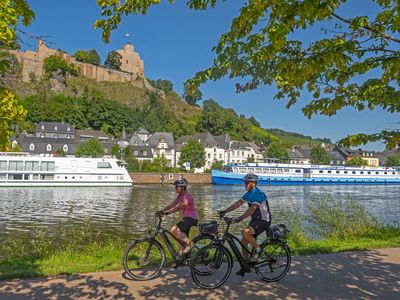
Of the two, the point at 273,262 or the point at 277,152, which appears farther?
the point at 277,152

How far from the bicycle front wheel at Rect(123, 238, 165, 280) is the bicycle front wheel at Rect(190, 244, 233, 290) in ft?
2.41

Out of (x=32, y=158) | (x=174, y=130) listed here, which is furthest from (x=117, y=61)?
(x=32, y=158)

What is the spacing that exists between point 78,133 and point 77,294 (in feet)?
321

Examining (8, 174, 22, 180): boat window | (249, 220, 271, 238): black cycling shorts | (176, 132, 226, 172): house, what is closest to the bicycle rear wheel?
(249, 220, 271, 238): black cycling shorts

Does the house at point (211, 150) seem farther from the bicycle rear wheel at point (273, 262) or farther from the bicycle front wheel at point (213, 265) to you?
the bicycle front wheel at point (213, 265)

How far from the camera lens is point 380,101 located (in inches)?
235

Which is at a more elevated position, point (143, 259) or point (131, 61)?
point (131, 61)

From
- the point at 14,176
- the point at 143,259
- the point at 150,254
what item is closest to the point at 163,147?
the point at 14,176

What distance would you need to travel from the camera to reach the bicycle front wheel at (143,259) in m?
6.59

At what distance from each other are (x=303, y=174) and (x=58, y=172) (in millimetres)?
43572

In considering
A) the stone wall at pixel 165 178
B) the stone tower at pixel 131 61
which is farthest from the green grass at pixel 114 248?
the stone tower at pixel 131 61

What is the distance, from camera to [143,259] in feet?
23.2

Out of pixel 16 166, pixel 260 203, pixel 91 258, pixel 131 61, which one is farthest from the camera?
pixel 131 61

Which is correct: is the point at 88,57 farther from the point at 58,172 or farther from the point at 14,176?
the point at 14,176
